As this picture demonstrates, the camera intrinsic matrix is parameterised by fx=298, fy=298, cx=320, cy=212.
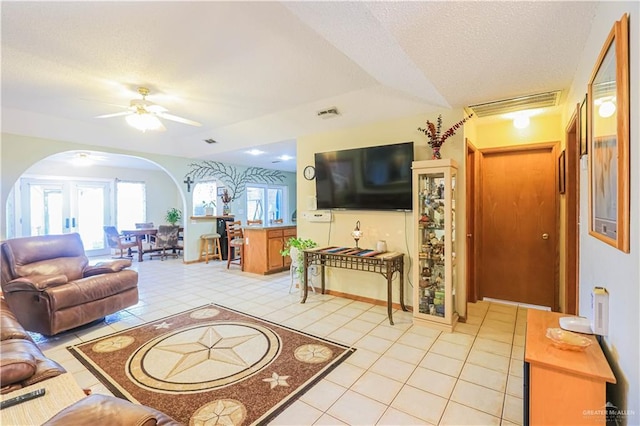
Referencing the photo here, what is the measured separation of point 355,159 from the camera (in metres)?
3.91

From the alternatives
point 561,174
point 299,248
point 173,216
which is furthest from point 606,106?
point 173,216

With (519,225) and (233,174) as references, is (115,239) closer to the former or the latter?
(233,174)

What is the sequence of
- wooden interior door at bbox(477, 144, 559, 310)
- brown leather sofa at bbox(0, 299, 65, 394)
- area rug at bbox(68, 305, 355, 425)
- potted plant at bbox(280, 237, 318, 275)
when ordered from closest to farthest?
brown leather sofa at bbox(0, 299, 65, 394)
area rug at bbox(68, 305, 355, 425)
wooden interior door at bbox(477, 144, 559, 310)
potted plant at bbox(280, 237, 318, 275)

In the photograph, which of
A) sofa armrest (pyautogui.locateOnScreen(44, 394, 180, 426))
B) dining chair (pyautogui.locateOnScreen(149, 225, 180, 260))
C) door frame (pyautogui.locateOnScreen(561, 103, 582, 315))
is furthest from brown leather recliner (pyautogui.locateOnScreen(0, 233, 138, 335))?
door frame (pyautogui.locateOnScreen(561, 103, 582, 315))

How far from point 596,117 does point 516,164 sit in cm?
249

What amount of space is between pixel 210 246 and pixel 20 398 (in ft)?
21.6

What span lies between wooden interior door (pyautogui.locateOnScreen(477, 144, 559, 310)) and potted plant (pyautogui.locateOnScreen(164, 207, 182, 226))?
8.10 meters

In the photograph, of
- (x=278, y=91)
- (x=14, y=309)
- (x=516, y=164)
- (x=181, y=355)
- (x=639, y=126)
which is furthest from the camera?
(x=516, y=164)

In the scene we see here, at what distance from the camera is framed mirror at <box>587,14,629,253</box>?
1.17 meters

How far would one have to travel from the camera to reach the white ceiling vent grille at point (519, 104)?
2.92m

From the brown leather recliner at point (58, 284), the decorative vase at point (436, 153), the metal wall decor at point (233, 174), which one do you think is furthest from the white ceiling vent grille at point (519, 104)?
the metal wall decor at point (233, 174)

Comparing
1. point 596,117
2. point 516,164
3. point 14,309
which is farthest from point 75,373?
point 516,164

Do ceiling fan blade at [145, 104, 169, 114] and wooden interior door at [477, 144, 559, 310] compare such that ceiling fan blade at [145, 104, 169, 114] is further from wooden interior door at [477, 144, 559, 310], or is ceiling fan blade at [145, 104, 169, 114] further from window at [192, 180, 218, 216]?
wooden interior door at [477, 144, 559, 310]

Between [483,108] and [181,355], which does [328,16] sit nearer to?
[483,108]
